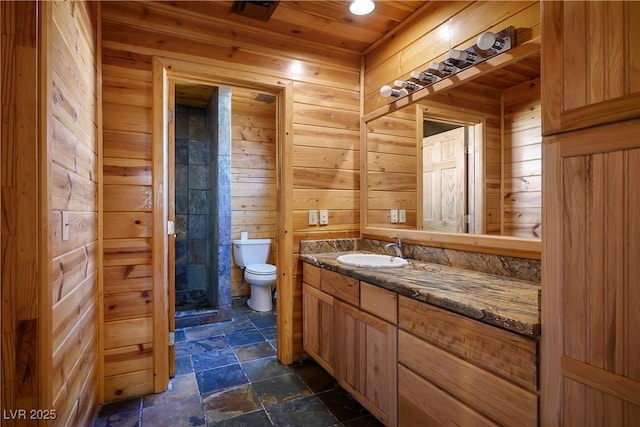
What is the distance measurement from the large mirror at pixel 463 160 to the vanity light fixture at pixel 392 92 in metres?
0.08

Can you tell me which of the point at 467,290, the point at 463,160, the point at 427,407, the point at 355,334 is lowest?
the point at 427,407

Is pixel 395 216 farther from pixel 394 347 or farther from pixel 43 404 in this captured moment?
pixel 43 404

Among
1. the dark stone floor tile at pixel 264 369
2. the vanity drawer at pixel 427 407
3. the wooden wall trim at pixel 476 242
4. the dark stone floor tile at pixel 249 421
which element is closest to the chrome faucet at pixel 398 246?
the wooden wall trim at pixel 476 242

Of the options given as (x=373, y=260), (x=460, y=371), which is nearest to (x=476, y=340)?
(x=460, y=371)

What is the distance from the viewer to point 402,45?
7.14ft

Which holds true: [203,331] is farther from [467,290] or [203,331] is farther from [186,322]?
[467,290]

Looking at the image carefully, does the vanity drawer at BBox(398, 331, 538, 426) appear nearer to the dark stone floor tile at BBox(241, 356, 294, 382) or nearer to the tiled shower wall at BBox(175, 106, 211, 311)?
the dark stone floor tile at BBox(241, 356, 294, 382)

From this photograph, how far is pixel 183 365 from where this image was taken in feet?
7.66

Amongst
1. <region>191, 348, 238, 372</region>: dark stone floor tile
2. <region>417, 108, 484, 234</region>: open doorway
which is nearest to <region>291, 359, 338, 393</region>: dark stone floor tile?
<region>191, 348, 238, 372</region>: dark stone floor tile

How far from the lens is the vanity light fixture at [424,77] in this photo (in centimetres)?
190

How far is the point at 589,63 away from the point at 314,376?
213 cm

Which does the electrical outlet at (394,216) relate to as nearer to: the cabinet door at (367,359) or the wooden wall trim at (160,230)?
the cabinet door at (367,359)

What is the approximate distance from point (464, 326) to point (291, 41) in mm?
2105

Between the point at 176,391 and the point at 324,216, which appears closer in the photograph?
the point at 176,391
